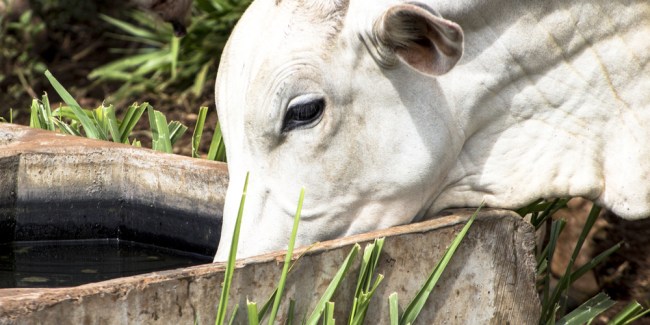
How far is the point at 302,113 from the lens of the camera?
2400 mm

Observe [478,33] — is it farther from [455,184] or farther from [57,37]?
[57,37]

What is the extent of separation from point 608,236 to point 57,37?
11.4 ft

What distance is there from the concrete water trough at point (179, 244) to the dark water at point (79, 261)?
2 centimetres

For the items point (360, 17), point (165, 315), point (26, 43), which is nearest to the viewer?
point (165, 315)

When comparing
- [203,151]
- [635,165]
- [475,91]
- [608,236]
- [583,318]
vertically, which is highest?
[475,91]

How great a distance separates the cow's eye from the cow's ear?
0.17 meters

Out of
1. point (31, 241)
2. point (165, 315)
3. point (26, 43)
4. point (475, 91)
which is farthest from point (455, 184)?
point (26, 43)

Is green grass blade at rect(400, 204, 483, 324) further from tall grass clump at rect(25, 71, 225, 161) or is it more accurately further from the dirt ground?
the dirt ground

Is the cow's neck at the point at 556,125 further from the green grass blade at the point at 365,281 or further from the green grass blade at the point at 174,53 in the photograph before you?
the green grass blade at the point at 174,53

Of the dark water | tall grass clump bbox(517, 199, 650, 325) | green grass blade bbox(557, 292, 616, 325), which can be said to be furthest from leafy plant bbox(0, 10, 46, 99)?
green grass blade bbox(557, 292, 616, 325)

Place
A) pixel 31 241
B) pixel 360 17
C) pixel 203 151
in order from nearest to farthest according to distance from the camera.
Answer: pixel 360 17 → pixel 31 241 → pixel 203 151

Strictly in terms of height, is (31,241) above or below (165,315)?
below

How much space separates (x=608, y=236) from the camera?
440 cm

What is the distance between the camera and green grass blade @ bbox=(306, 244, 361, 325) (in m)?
2.14
